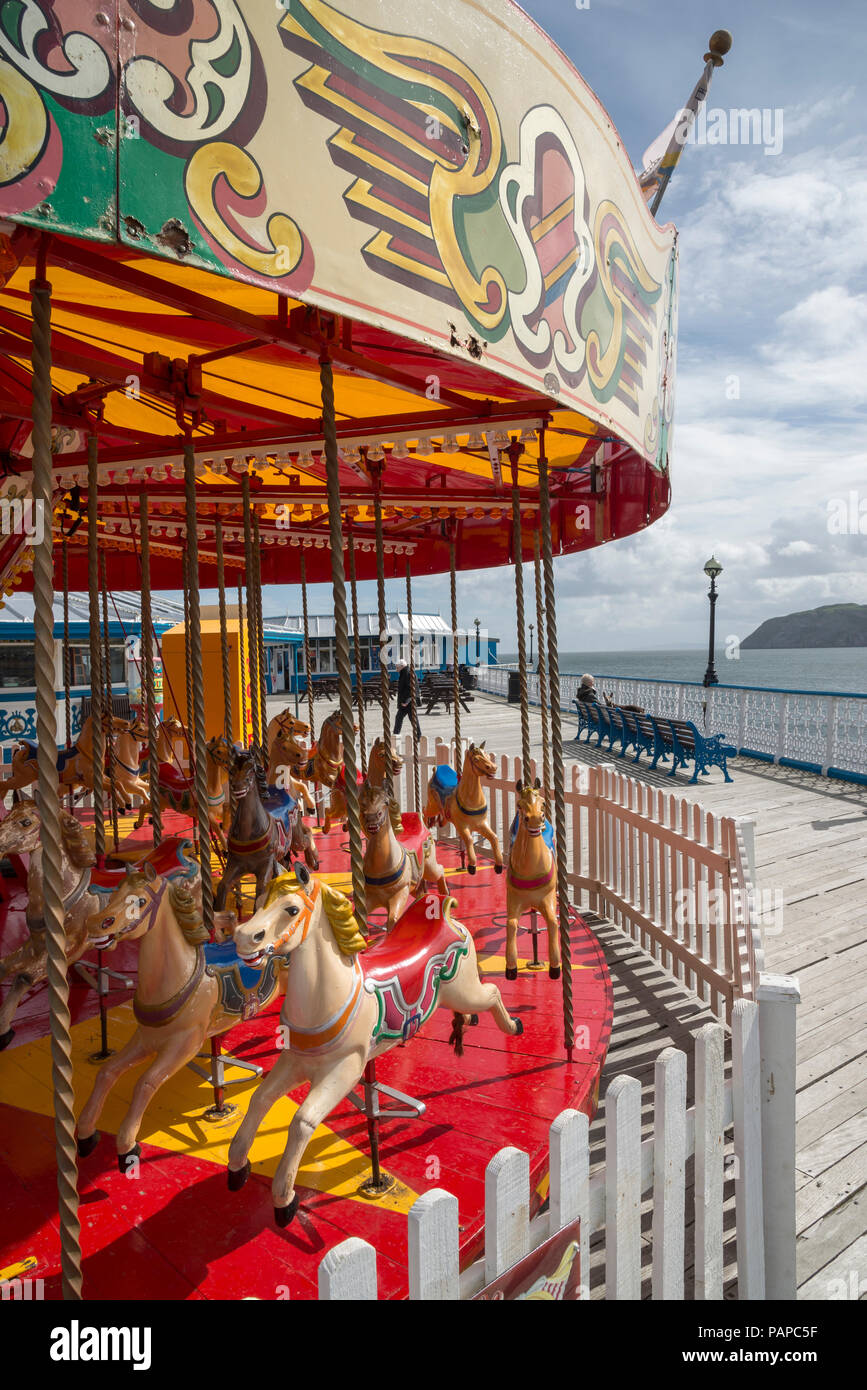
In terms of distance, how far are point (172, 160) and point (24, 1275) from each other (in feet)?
8.07

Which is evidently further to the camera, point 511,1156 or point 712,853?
point 712,853

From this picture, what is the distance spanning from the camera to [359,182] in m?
1.13

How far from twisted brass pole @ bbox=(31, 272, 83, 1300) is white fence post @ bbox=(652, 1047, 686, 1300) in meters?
1.29

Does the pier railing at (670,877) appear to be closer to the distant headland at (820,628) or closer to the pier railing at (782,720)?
the pier railing at (782,720)

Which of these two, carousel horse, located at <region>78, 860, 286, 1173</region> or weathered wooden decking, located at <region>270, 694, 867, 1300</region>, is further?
weathered wooden decking, located at <region>270, 694, 867, 1300</region>

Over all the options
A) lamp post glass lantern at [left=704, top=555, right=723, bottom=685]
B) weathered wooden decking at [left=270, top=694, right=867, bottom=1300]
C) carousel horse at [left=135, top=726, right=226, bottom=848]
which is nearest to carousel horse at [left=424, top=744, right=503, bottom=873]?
weathered wooden decking at [left=270, top=694, right=867, bottom=1300]

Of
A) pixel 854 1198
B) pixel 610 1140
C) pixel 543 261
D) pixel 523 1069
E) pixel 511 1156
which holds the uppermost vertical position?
pixel 543 261

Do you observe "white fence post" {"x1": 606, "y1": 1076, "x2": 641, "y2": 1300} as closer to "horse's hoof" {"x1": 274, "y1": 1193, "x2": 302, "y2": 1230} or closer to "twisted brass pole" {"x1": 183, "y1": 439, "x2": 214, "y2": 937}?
"horse's hoof" {"x1": 274, "y1": 1193, "x2": 302, "y2": 1230}

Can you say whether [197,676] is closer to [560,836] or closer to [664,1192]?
[560,836]

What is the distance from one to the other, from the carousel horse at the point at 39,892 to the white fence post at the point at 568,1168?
1.87 meters

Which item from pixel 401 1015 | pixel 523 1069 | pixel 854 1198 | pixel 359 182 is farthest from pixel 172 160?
pixel 854 1198

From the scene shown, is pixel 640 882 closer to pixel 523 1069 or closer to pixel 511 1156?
pixel 523 1069

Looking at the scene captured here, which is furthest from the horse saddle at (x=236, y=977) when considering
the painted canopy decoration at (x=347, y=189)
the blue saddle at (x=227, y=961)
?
the painted canopy decoration at (x=347, y=189)

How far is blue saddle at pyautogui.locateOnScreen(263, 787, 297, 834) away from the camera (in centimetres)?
471
